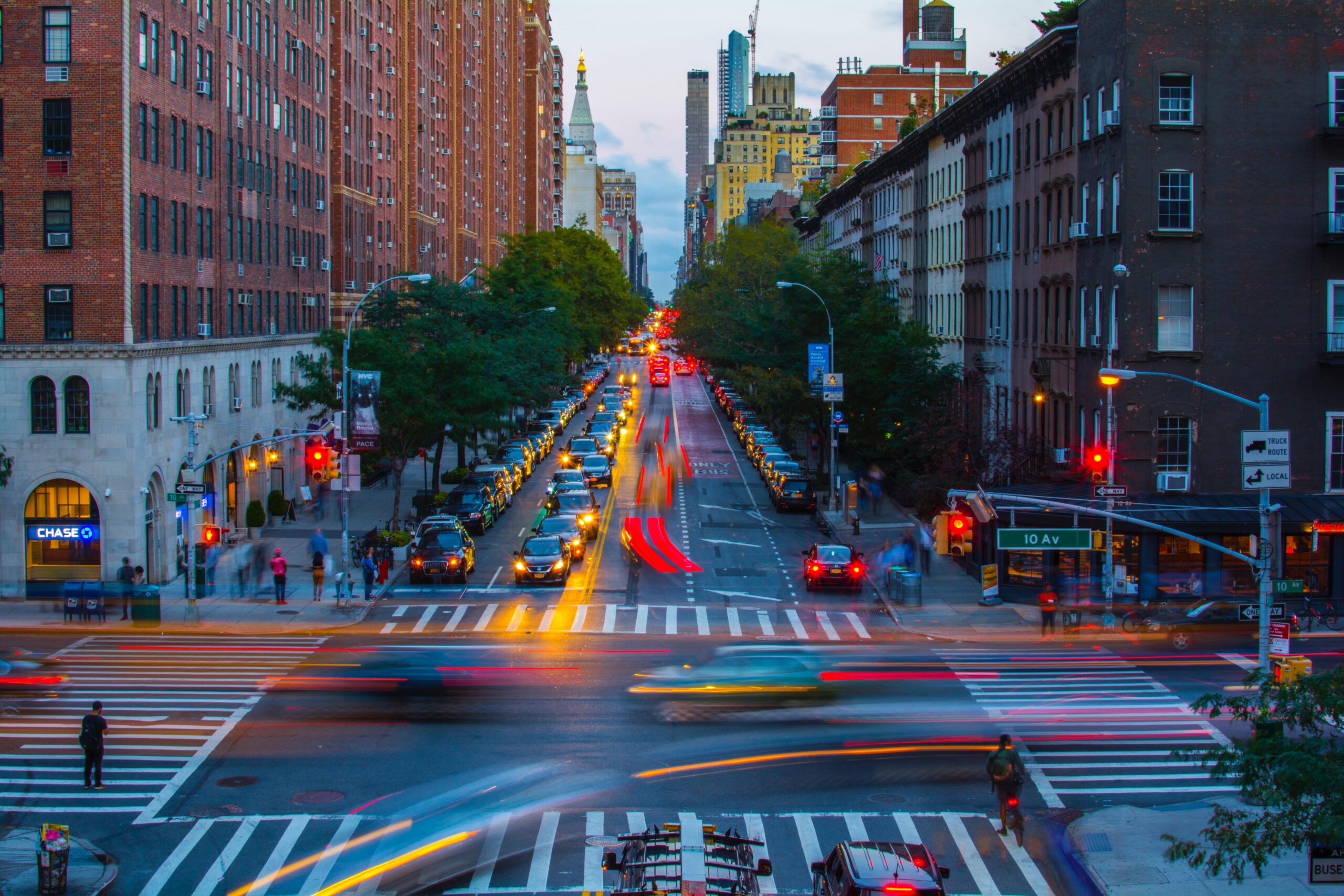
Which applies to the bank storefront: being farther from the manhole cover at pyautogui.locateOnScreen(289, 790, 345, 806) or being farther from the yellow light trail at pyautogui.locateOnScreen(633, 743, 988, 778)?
the manhole cover at pyautogui.locateOnScreen(289, 790, 345, 806)

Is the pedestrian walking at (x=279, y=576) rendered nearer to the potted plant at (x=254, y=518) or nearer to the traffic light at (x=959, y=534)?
the potted plant at (x=254, y=518)

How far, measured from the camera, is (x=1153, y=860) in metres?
19.1

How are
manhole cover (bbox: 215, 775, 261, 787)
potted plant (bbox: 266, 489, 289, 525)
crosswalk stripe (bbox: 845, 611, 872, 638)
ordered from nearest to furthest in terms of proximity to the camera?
manhole cover (bbox: 215, 775, 261, 787) → crosswalk stripe (bbox: 845, 611, 872, 638) → potted plant (bbox: 266, 489, 289, 525)

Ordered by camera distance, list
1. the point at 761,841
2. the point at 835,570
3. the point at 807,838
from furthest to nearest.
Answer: the point at 835,570
the point at 807,838
the point at 761,841

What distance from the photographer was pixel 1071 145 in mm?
48062

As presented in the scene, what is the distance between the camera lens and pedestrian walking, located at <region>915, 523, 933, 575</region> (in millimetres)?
46750

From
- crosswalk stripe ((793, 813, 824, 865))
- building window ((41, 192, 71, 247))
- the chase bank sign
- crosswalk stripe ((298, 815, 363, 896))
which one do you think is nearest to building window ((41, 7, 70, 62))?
building window ((41, 192, 71, 247))

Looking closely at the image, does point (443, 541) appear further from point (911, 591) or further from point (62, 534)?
point (911, 591)

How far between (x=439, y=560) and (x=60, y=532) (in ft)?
39.2

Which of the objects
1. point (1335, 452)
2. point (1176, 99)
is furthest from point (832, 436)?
point (1176, 99)

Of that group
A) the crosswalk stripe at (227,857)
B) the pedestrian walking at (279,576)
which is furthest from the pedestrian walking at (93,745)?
the pedestrian walking at (279,576)

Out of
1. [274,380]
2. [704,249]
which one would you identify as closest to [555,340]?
[274,380]

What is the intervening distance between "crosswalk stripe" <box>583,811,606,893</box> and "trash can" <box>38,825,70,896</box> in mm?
6719

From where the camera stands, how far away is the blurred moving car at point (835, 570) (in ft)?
145
